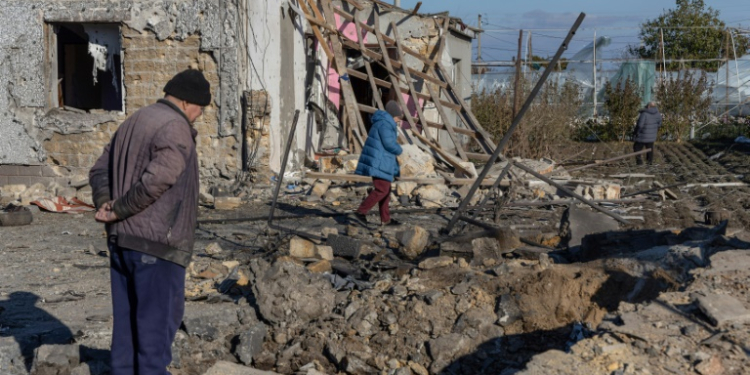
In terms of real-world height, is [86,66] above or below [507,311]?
above

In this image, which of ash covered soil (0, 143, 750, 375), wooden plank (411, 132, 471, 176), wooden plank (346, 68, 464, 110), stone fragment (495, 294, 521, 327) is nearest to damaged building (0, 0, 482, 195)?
wooden plank (411, 132, 471, 176)

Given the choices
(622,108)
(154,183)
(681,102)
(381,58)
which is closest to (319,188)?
(381,58)

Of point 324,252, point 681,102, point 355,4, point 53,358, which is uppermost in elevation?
point 355,4

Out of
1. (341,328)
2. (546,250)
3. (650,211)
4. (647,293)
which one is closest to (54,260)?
(341,328)

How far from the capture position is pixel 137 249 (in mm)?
4047

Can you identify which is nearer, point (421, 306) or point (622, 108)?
point (421, 306)

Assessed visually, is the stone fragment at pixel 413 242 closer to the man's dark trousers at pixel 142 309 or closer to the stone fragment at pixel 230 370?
the stone fragment at pixel 230 370

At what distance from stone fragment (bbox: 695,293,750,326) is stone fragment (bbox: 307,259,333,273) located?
3.32 metres

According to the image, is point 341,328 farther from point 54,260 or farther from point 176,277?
point 54,260

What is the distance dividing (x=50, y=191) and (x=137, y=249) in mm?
9272

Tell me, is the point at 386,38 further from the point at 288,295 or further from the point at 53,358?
the point at 53,358

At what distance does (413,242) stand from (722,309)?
4.03 m

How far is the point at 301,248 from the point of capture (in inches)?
298

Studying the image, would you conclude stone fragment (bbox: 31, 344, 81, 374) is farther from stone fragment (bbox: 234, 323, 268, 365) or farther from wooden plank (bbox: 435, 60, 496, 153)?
wooden plank (bbox: 435, 60, 496, 153)
